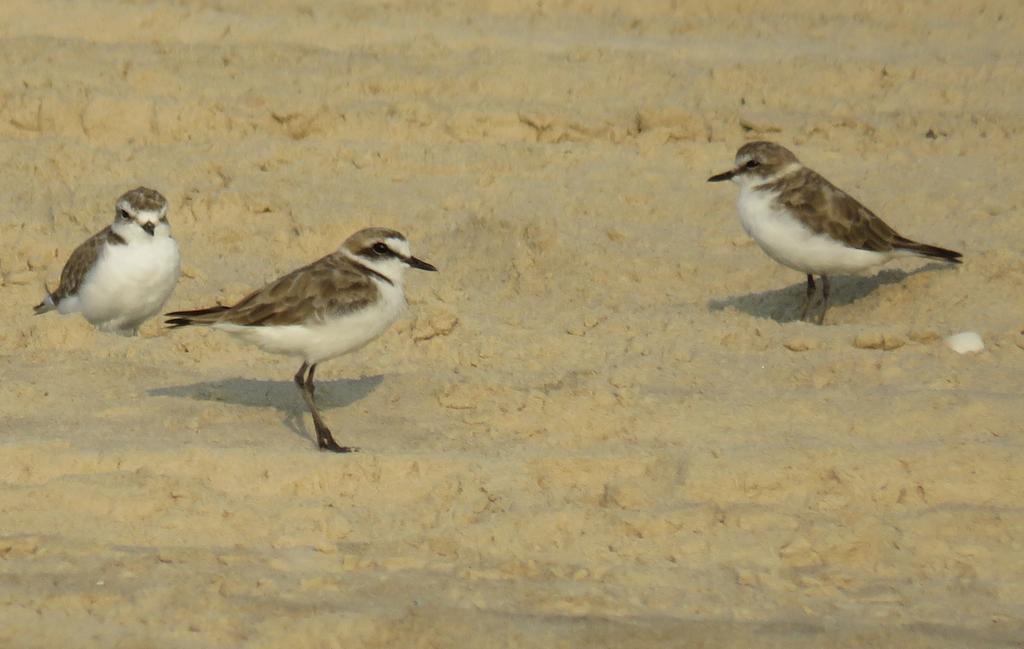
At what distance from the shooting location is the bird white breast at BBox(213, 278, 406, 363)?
8344mm

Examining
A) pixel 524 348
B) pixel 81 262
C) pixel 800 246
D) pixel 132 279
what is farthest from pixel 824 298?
pixel 81 262

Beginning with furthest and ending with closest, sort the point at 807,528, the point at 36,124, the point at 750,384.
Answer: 1. the point at 36,124
2. the point at 750,384
3. the point at 807,528

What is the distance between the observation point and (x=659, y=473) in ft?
25.6

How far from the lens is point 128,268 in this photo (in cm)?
1069

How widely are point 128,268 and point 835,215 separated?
15.0ft

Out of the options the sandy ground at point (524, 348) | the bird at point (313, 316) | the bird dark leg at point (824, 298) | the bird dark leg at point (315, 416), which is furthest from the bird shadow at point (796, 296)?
the bird dark leg at point (315, 416)

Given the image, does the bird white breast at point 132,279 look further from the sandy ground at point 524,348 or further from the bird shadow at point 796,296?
the bird shadow at point 796,296

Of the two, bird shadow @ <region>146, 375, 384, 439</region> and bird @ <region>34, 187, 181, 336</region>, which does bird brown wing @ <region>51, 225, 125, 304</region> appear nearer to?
bird @ <region>34, 187, 181, 336</region>

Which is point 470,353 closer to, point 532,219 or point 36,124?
point 532,219

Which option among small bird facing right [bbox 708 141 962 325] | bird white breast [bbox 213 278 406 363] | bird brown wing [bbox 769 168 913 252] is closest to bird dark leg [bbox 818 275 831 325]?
small bird facing right [bbox 708 141 962 325]

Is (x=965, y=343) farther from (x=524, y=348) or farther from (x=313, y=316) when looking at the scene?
(x=313, y=316)

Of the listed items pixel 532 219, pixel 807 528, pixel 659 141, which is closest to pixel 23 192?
pixel 532 219

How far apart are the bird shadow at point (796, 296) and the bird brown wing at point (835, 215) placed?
0.49m

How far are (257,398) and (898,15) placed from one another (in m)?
8.55
